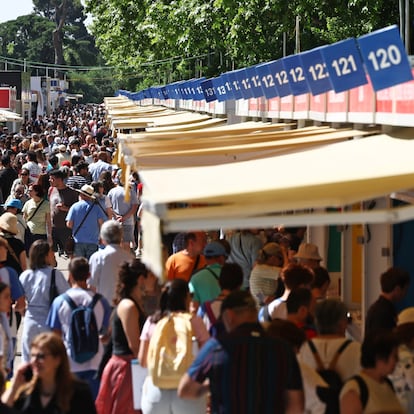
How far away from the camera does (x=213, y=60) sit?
62.2 metres

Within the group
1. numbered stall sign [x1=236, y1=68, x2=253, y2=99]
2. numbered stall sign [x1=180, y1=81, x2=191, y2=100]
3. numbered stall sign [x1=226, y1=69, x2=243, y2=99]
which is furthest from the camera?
numbered stall sign [x1=180, y1=81, x2=191, y2=100]

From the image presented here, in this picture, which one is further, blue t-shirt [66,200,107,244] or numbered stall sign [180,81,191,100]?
numbered stall sign [180,81,191,100]

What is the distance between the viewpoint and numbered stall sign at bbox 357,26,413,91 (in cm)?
904

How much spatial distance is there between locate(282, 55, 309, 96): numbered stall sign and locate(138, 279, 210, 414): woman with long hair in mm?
5123

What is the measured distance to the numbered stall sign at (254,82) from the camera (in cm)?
1708

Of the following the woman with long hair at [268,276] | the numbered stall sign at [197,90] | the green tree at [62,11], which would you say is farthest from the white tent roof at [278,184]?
the green tree at [62,11]

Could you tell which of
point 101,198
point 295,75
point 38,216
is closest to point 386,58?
point 295,75

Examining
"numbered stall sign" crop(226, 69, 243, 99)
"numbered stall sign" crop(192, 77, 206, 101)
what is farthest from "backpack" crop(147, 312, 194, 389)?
"numbered stall sign" crop(192, 77, 206, 101)

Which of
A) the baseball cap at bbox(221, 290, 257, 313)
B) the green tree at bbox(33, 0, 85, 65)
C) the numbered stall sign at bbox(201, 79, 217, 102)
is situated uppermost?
the green tree at bbox(33, 0, 85, 65)

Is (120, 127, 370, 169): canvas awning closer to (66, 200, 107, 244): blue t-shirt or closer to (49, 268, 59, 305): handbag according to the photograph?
(49, 268, 59, 305): handbag

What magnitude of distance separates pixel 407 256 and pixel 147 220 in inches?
278

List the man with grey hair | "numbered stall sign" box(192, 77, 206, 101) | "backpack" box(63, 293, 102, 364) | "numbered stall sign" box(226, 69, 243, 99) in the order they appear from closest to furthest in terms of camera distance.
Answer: "backpack" box(63, 293, 102, 364) < the man with grey hair < "numbered stall sign" box(226, 69, 243, 99) < "numbered stall sign" box(192, 77, 206, 101)

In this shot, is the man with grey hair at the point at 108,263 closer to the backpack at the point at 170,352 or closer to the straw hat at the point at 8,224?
the straw hat at the point at 8,224

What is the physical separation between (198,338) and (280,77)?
6805 millimetres
